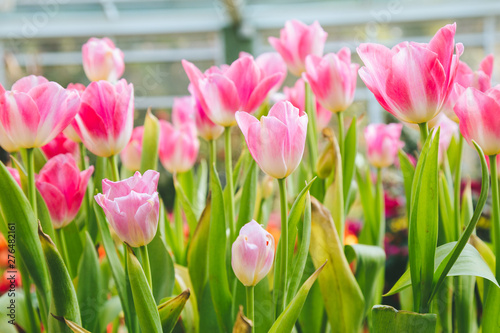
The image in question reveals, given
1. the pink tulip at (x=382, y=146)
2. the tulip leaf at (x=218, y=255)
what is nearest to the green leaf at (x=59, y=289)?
the tulip leaf at (x=218, y=255)

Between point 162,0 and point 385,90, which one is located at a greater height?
point 162,0

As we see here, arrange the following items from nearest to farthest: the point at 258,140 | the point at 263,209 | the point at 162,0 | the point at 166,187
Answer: the point at 258,140 → the point at 263,209 → the point at 166,187 → the point at 162,0

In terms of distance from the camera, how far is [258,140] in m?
0.36

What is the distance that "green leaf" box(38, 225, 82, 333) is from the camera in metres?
0.35

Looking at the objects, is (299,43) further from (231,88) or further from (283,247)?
(283,247)

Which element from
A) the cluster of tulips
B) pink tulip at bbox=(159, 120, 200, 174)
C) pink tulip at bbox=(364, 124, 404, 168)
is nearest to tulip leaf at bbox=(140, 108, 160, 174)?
the cluster of tulips

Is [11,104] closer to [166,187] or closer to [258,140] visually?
[258,140]

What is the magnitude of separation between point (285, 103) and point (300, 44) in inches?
8.9

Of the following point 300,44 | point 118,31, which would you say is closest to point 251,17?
point 118,31

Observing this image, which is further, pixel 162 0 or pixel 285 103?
pixel 162 0

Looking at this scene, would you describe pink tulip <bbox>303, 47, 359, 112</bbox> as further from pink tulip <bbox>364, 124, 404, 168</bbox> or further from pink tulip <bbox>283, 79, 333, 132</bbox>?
pink tulip <bbox>364, 124, 404, 168</bbox>

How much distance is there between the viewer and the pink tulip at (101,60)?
1.82 feet

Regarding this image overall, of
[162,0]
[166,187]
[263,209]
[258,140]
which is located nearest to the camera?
[258,140]

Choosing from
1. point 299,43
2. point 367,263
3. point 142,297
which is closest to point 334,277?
point 367,263
